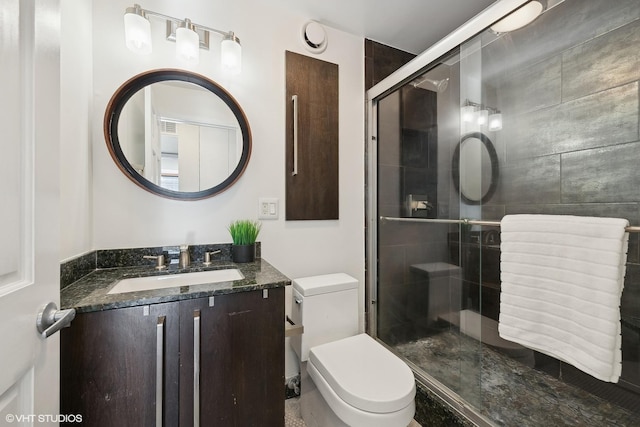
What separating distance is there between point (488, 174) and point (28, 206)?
1.94 m

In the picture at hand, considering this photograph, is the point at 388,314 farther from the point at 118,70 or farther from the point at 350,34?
the point at 118,70

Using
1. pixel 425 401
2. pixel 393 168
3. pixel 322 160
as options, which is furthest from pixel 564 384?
pixel 322 160

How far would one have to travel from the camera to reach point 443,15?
1678 millimetres

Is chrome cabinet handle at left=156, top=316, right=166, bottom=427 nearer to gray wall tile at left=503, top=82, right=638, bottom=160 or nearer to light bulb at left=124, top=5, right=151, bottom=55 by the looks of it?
light bulb at left=124, top=5, right=151, bottom=55

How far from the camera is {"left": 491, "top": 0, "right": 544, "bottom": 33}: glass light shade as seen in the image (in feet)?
3.68

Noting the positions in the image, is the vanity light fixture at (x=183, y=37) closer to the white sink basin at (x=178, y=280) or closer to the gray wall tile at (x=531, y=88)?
the white sink basin at (x=178, y=280)

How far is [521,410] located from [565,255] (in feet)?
2.91

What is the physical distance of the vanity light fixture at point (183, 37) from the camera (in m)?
1.22

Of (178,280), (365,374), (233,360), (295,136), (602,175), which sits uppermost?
(295,136)

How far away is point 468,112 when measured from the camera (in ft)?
5.11

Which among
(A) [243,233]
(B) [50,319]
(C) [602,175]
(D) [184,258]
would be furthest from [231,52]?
(C) [602,175]

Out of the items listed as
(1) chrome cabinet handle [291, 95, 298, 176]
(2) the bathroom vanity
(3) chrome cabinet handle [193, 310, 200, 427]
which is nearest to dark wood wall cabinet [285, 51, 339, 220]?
(1) chrome cabinet handle [291, 95, 298, 176]

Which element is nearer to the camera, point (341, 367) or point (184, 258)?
point (341, 367)

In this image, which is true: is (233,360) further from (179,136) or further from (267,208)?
(179,136)
